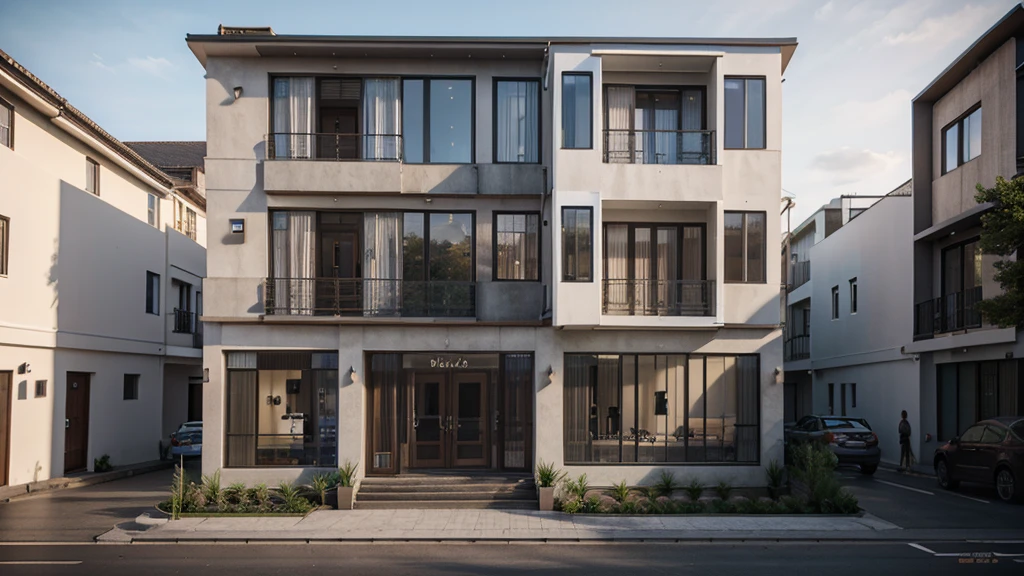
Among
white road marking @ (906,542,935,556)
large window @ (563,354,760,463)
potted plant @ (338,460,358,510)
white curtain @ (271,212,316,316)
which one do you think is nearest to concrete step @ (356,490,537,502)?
potted plant @ (338,460,358,510)

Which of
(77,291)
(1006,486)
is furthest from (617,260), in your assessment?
(77,291)

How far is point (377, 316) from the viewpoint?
19047 millimetres

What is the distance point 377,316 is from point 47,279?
9369 mm

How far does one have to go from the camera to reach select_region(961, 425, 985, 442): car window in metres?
19.0

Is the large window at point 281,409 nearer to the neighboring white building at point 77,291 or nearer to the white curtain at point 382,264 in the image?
the white curtain at point 382,264

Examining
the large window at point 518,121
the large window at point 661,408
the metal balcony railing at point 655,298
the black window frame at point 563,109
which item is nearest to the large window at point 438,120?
the large window at point 518,121

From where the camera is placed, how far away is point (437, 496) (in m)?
17.7

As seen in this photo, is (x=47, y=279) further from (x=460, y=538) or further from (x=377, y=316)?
(x=460, y=538)

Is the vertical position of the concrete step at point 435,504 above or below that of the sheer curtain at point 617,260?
below

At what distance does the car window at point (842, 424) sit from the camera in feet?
76.3

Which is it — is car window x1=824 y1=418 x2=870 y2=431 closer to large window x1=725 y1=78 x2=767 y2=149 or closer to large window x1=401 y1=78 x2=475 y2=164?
large window x1=725 y1=78 x2=767 y2=149

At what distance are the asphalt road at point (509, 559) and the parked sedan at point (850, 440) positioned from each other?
9.09 metres

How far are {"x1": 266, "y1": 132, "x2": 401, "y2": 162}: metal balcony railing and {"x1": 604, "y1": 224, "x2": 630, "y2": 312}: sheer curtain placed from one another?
5.35 metres

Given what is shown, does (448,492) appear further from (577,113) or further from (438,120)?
(577,113)
